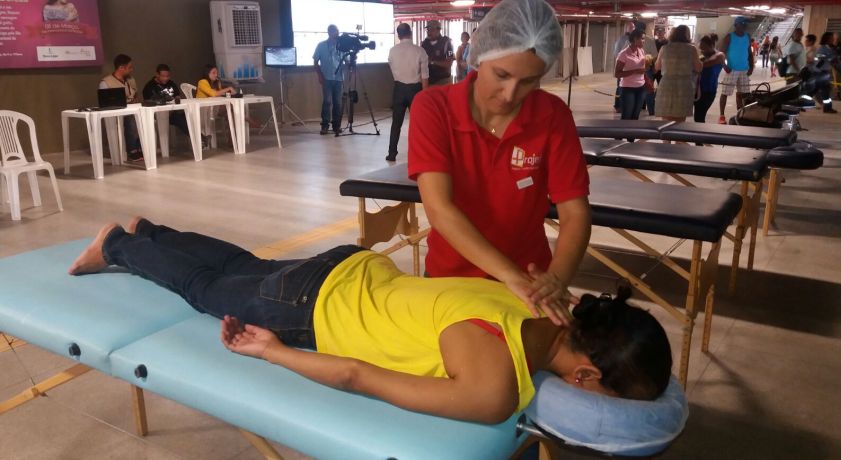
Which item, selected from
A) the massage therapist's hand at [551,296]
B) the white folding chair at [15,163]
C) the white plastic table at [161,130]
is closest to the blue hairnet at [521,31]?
the massage therapist's hand at [551,296]

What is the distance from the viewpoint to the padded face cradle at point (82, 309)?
4.58 ft

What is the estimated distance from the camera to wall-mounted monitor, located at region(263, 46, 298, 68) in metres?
8.23

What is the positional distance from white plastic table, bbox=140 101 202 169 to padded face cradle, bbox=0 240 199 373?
163 inches

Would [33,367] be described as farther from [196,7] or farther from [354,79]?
[354,79]

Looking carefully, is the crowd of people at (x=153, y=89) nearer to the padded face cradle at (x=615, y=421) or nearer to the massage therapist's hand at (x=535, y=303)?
the massage therapist's hand at (x=535, y=303)

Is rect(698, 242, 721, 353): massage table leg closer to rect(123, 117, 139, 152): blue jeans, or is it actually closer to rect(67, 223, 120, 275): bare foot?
rect(67, 223, 120, 275): bare foot

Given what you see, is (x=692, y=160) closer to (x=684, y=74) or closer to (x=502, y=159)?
(x=502, y=159)

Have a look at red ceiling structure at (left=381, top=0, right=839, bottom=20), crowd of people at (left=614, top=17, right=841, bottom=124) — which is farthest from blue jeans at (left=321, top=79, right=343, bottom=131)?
red ceiling structure at (left=381, top=0, right=839, bottom=20)

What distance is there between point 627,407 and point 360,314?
52 centimetres

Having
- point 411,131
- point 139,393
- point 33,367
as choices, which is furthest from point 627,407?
point 33,367

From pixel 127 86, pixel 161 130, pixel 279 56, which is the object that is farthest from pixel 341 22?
pixel 127 86

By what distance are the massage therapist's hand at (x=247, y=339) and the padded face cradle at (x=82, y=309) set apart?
0.73ft

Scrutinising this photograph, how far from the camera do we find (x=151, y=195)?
475 centimetres

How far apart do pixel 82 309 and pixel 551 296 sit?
1.08 meters
